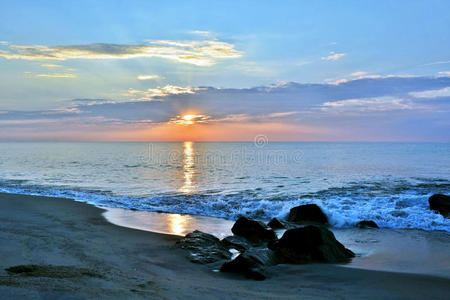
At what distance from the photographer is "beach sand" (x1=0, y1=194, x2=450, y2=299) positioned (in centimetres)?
507

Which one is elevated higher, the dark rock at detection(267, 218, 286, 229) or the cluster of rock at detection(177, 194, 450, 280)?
the cluster of rock at detection(177, 194, 450, 280)

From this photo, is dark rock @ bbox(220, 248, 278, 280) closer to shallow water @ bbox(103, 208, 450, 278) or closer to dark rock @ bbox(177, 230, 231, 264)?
dark rock @ bbox(177, 230, 231, 264)

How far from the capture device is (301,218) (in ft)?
52.6

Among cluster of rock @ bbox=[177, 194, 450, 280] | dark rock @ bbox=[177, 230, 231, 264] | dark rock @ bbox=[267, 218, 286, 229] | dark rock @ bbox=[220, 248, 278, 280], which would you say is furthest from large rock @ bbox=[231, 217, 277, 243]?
dark rock @ bbox=[220, 248, 278, 280]

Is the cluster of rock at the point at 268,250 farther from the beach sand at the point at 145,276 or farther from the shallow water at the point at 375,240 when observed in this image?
the shallow water at the point at 375,240

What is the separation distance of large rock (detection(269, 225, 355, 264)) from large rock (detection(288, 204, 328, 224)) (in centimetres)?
571

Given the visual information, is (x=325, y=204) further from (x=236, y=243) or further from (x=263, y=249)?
(x=263, y=249)

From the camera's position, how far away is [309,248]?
31.0 feet

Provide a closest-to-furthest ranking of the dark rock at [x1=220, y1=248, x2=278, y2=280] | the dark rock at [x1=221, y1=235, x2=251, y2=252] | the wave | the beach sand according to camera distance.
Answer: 1. the beach sand
2. the dark rock at [x1=220, y1=248, x2=278, y2=280]
3. the dark rock at [x1=221, y1=235, x2=251, y2=252]
4. the wave

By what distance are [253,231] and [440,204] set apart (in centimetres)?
1084

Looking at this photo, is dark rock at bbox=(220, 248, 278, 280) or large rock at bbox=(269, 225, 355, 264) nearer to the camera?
dark rock at bbox=(220, 248, 278, 280)

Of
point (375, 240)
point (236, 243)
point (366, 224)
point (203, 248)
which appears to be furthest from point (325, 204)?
point (203, 248)

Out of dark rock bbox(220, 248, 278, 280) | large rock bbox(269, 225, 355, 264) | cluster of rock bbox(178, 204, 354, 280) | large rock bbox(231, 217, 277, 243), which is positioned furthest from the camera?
large rock bbox(231, 217, 277, 243)

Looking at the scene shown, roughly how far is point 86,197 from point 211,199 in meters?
8.17
